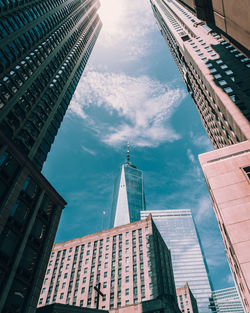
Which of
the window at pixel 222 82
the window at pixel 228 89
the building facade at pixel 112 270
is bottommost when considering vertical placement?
the building facade at pixel 112 270

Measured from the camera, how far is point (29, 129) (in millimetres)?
38531

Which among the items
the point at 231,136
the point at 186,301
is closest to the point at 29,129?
the point at 231,136

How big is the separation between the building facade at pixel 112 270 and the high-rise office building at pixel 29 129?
37576 millimetres

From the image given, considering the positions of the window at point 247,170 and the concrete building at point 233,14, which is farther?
the window at point 247,170

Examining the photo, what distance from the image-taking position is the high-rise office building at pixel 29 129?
81.4 feet

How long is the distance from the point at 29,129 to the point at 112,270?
50235 millimetres

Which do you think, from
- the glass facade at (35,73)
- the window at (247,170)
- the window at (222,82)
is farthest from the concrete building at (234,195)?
the glass facade at (35,73)

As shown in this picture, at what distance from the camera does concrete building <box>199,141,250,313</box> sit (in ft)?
63.0

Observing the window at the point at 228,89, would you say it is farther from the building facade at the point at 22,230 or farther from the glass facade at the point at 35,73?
the building facade at the point at 22,230

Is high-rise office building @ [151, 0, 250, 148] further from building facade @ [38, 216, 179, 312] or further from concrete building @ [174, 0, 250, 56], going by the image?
building facade @ [38, 216, 179, 312]

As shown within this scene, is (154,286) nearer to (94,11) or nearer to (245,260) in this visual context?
(245,260)

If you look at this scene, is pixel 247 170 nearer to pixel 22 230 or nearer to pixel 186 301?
pixel 22 230

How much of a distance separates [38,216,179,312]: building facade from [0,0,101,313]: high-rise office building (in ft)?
123

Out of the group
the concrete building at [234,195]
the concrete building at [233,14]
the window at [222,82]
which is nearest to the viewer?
the concrete building at [233,14]
